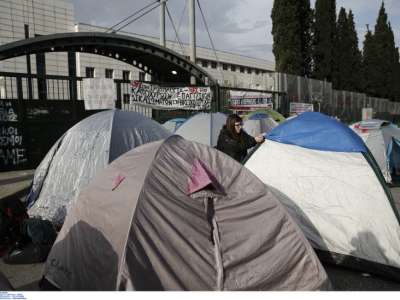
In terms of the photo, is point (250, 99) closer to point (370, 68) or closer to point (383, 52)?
point (370, 68)

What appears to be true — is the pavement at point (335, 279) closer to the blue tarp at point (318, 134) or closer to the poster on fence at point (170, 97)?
the blue tarp at point (318, 134)

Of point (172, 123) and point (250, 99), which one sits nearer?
point (172, 123)

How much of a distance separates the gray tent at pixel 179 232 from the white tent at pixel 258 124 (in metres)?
8.76

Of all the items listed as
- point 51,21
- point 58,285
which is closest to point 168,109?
point 58,285

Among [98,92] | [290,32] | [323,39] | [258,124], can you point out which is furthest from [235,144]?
[323,39]

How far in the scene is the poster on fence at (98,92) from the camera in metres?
11.7

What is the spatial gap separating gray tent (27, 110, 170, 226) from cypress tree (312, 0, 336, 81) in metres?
28.6

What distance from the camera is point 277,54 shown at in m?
29.1

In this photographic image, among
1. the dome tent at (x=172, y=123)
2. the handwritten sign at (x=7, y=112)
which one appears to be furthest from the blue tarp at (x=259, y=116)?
the handwritten sign at (x=7, y=112)

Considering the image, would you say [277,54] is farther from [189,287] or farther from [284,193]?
Result: [189,287]

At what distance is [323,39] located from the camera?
32.8 m

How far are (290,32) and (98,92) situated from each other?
1977cm

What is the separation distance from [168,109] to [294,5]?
703 inches

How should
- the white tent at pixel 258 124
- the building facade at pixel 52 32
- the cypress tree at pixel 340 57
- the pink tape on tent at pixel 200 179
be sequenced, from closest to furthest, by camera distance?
the pink tape on tent at pixel 200 179, the white tent at pixel 258 124, the building facade at pixel 52 32, the cypress tree at pixel 340 57
